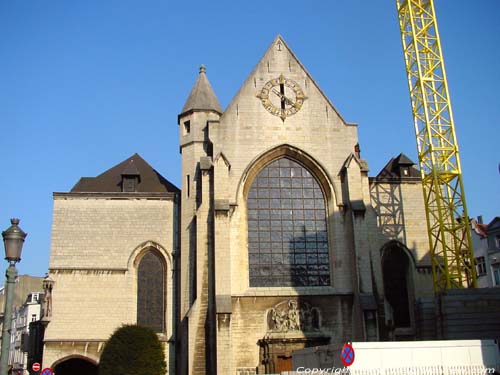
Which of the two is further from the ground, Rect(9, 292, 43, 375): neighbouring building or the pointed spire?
the pointed spire

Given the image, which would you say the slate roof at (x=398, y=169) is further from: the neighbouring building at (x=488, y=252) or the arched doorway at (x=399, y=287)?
the neighbouring building at (x=488, y=252)

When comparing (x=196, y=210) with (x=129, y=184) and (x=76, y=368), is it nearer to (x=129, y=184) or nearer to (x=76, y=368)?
(x=129, y=184)

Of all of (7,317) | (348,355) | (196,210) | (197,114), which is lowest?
(348,355)

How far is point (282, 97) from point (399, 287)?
29.2 ft

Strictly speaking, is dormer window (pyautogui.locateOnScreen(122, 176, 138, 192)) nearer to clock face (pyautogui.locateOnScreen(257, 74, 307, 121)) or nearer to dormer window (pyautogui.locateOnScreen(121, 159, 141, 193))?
dormer window (pyautogui.locateOnScreen(121, 159, 141, 193))

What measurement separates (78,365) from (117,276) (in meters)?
4.58

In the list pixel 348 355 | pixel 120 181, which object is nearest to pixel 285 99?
pixel 120 181

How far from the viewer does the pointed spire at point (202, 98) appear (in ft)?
85.5

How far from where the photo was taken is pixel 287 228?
23.4 m

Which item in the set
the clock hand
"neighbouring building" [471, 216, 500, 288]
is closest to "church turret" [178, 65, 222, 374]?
the clock hand

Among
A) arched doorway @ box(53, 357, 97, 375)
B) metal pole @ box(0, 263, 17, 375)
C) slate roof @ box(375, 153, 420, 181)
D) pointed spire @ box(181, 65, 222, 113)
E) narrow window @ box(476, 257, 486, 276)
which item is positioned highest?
pointed spire @ box(181, 65, 222, 113)

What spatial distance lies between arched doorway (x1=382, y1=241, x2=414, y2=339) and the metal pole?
1789cm

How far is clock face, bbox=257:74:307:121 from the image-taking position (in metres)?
24.5

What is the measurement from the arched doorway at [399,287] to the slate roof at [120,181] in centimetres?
927
